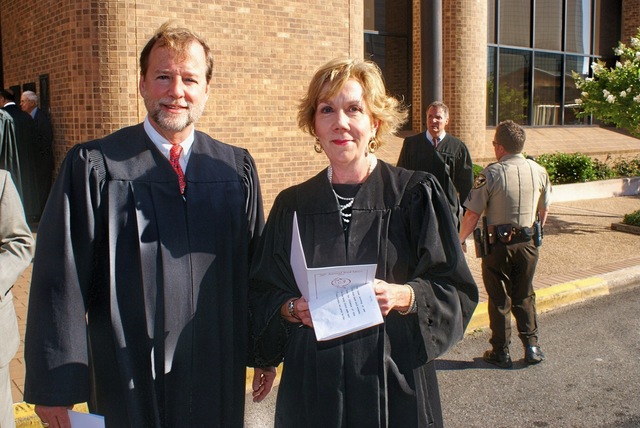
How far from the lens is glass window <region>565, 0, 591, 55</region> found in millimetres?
20156

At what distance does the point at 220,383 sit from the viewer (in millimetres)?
2664

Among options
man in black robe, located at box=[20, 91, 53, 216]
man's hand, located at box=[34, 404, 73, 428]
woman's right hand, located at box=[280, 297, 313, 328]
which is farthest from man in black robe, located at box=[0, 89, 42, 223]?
woman's right hand, located at box=[280, 297, 313, 328]

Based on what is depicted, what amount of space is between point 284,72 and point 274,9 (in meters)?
0.89

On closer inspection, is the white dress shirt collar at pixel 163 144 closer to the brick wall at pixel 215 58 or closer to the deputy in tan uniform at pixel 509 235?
the deputy in tan uniform at pixel 509 235

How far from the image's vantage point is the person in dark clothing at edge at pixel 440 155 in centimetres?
777

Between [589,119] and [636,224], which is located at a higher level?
[589,119]

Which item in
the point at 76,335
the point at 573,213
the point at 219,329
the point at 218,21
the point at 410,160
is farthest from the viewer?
the point at 573,213

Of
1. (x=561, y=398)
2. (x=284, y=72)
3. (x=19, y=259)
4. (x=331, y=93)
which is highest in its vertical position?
(x=284, y=72)

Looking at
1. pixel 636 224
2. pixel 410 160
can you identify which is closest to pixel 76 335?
pixel 410 160

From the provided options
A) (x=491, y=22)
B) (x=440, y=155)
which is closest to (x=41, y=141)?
(x=440, y=155)

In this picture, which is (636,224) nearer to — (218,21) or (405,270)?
(218,21)

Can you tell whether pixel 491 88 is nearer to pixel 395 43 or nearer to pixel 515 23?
pixel 515 23

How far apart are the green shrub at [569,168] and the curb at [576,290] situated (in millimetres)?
7358

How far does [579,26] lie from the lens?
20.6 metres
